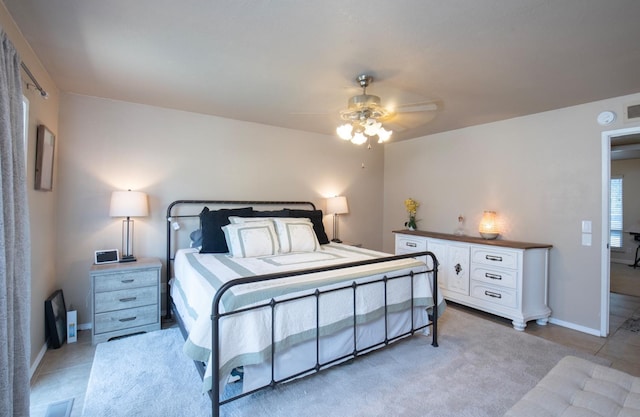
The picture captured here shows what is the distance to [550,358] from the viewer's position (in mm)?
2607

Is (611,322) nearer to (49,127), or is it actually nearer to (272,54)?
(272,54)

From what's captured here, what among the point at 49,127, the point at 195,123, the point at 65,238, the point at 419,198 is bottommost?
the point at 65,238

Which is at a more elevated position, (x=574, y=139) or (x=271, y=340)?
(x=574, y=139)

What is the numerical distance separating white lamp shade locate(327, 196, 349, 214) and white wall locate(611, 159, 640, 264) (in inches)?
267

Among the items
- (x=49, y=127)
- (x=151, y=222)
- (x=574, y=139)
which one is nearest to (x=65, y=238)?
(x=151, y=222)

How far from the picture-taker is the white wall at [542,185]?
3156 mm

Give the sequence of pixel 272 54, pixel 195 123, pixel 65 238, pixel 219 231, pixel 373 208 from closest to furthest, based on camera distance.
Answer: pixel 272 54 < pixel 65 238 < pixel 219 231 < pixel 195 123 < pixel 373 208

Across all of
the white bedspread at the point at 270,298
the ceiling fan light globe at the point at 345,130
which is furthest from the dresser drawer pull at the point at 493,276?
the ceiling fan light globe at the point at 345,130

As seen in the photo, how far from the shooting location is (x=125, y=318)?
286 centimetres

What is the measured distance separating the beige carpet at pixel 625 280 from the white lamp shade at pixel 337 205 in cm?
451

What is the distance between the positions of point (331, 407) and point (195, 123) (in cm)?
334

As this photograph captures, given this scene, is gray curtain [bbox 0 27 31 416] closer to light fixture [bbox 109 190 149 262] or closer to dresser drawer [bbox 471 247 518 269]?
light fixture [bbox 109 190 149 262]

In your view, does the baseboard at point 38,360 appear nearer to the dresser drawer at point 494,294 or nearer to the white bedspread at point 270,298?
the white bedspread at point 270,298

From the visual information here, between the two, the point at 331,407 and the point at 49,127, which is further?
the point at 49,127
